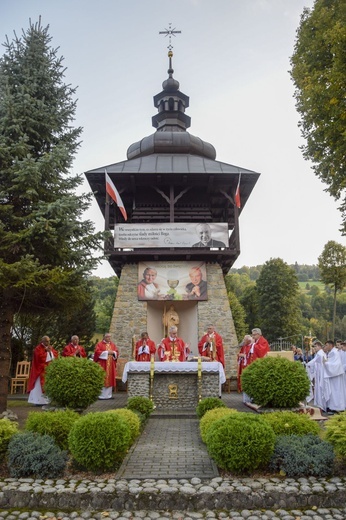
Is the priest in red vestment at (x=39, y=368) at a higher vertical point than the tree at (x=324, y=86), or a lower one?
lower

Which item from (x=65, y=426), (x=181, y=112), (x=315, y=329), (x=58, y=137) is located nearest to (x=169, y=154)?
(x=181, y=112)

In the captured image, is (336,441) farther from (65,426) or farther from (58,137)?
(58,137)

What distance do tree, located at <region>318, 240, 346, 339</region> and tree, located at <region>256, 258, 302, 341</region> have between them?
11.7ft

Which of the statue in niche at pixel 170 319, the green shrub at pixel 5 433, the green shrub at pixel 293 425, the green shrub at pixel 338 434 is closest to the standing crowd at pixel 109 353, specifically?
the statue in niche at pixel 170 319

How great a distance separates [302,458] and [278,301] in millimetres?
38501

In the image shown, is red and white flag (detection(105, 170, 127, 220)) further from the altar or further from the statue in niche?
the altar

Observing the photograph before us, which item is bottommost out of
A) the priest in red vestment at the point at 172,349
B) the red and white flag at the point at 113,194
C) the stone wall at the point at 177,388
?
the stone wall at the point at 177,388

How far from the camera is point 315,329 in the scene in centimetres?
6125

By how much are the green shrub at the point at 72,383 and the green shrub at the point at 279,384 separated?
3212mm

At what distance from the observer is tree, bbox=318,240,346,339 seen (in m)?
40.8

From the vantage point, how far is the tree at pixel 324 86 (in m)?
10.8

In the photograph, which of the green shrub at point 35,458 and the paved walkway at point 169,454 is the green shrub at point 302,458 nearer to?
the paved walkway at point 169,454

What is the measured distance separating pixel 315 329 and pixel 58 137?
57845 mm

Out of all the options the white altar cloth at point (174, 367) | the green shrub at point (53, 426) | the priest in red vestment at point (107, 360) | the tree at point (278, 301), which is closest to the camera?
the green shrub at point (53, 426)
